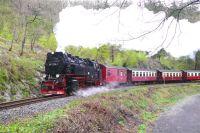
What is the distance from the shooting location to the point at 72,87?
2558 cm

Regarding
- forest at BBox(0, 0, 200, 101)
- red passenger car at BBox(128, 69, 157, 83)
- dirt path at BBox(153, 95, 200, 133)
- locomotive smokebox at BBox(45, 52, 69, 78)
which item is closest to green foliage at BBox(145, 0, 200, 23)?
forest at BBox(0, 0, 200, 101)

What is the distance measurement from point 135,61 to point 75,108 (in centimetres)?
6087

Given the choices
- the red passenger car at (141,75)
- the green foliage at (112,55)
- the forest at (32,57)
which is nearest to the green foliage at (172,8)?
the forest at (32,57)

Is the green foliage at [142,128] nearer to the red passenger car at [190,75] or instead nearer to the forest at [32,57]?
the forest at [32,57]

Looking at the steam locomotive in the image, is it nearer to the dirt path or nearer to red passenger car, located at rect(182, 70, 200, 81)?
the dirt path

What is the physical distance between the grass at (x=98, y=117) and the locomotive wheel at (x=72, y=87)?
331 centimetres

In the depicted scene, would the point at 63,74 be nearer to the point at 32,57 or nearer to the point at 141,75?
the point at 32,57

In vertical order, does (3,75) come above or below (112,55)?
below

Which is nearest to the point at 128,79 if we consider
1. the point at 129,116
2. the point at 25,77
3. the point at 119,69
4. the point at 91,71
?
the point at 119,69

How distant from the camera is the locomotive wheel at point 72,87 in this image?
25.5 m

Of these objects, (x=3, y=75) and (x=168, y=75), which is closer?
(x=3, y=75)

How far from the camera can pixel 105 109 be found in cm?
1872

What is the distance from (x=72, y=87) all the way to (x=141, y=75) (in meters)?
26.3

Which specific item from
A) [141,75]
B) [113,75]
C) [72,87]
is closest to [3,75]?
[72,87]
